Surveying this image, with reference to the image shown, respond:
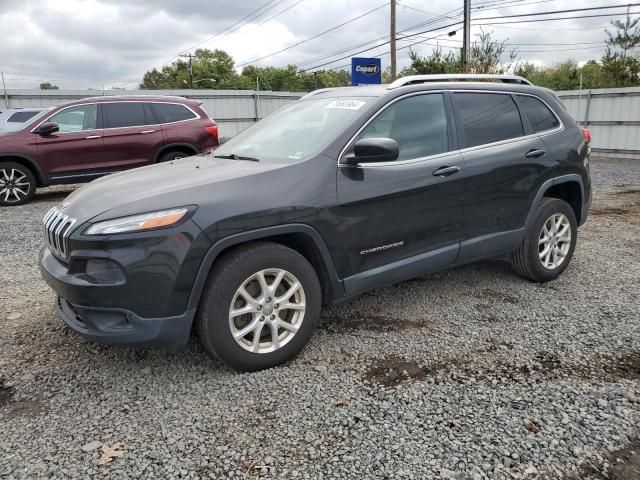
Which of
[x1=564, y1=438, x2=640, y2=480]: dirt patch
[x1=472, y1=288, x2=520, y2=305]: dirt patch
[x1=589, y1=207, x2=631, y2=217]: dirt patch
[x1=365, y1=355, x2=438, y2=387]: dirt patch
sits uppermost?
[x1=589, y1=207, x2=631, y2=217]: dirt patch

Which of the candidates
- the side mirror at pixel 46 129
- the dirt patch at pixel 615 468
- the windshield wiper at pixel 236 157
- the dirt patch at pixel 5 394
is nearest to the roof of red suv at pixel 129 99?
the side mirror at pixel 46 129

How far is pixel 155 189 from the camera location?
9.64 ft

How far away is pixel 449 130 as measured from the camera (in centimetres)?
387

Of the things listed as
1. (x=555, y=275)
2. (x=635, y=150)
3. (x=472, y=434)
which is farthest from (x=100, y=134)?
(x=635, y=150)

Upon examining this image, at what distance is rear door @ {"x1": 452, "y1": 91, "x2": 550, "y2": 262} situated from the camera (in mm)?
3920

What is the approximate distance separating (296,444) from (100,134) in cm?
824

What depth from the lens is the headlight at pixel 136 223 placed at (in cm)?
268

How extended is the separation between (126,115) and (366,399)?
8.31 metres

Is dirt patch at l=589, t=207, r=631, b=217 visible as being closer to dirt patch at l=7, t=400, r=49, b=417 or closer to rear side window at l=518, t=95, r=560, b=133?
rear side window at l=518, t=95, r=560, b=133

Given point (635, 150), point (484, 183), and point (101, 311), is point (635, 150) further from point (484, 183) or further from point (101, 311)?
point (101, 311)

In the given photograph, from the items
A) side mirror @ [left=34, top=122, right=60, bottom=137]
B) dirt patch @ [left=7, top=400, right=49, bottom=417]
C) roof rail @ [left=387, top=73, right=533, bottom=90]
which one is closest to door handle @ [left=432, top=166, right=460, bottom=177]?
roof rail @ [left=387, top=73, right=533, bottom=90]

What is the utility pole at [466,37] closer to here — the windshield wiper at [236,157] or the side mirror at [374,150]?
the windshield wiper at [236,157]

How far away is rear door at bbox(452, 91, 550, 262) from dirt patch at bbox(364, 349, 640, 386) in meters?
1.02

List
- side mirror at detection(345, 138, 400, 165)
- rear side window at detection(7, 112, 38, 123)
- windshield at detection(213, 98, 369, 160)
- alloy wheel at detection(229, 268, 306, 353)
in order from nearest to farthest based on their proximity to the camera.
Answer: alloy wheel at detection(229, 268, 306, 353)
side mirror at detection(345, 138, 400, 165)
windshield at detection(213, 98, 369, 160)
rear side window at detection(7, 112, 38, 123)
